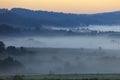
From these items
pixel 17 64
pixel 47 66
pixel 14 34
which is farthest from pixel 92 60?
pixel 14 34

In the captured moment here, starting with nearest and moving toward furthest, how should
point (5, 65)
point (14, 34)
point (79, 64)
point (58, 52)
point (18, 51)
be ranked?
1. point (5, 65)
2. point (18, 51)
3. point (79, 64)
4. point (58, 52)
5. point (14, 34)

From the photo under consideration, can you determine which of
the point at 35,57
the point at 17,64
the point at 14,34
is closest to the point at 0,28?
the point at 14,34

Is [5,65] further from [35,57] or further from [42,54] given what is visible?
[42,54]

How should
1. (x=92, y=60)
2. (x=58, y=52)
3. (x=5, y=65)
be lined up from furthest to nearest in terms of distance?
Answer: (x=58, y=52) < (x=92, y=60) < (x=5, y=65)

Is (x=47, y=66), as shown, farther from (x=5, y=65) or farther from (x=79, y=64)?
(x=5, y=65)

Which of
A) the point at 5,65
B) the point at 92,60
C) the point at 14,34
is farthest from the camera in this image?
the point at 14,34

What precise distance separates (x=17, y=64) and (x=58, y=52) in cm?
5279

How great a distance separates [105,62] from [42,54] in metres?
21.5

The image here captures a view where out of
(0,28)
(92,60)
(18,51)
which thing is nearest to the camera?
(18,51)

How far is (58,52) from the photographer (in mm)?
158625

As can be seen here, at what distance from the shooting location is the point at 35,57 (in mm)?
139875

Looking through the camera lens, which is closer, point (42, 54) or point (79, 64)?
point (79, 64)

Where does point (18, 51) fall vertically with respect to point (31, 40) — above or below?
above

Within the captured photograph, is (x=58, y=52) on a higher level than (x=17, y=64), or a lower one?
lower
